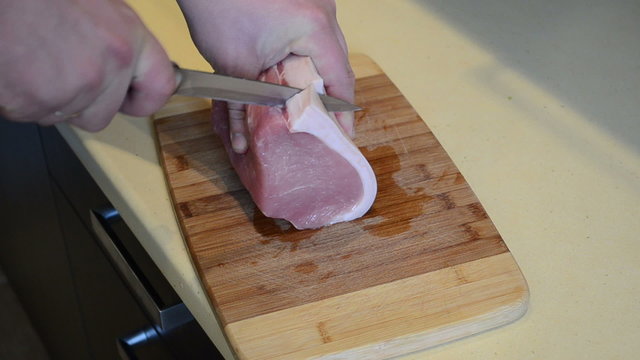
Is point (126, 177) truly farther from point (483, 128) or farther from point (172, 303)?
point (483, 128)

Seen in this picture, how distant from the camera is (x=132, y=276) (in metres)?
1.09

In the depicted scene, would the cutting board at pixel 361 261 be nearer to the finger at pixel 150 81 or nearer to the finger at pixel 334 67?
the finger at pixel 334 67

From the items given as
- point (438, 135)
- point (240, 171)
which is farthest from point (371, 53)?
point (240, 171)

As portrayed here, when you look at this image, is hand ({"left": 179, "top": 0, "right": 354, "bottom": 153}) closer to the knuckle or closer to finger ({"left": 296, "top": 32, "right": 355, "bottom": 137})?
finger ({"left": 296, "top": 32, "right": 355, "bottom": 137})

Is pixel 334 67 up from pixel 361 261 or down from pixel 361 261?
up

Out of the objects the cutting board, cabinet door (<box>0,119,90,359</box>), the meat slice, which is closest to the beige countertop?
the cutting board

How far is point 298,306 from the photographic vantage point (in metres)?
0.87

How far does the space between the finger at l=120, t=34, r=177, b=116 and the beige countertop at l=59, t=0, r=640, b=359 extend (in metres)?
0.22

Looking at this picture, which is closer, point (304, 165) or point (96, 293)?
point (304, 165)

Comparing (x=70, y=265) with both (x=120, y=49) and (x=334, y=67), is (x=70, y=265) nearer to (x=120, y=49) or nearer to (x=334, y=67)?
(x=334, y=67)

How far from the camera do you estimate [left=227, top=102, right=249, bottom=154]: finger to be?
1006 millimetres

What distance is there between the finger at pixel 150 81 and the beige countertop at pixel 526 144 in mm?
218

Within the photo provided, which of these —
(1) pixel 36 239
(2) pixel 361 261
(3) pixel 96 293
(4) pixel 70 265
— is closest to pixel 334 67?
(2) pixel 361 261

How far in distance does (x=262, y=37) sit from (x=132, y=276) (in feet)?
1.29
